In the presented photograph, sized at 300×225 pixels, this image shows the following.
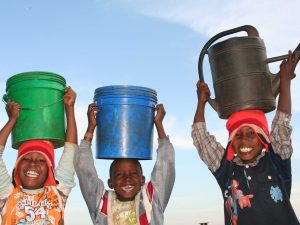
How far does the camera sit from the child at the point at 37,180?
3.75 meters

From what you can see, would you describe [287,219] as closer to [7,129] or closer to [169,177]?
[169,177]

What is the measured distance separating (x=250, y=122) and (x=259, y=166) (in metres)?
0.41

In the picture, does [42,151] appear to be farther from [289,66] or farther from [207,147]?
[289,66]

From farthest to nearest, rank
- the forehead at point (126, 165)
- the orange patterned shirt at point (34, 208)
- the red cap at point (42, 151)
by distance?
the forehead at point (126, 165) < the red cap at point (42, 151) < the orange patterned shirt at point (34, 208)

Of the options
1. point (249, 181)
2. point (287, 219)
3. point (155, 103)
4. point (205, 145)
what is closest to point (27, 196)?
point (155, 103)

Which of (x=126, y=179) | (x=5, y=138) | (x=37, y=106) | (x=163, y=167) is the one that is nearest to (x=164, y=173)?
(x=163, y=167)

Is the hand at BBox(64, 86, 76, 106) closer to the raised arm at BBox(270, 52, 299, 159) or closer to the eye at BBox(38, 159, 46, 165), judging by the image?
the eye at BBox(38, 159, 46, 165)

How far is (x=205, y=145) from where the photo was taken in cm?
402

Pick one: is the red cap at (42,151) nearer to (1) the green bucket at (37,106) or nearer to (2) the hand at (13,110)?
(1) the green bucket at (37,106)

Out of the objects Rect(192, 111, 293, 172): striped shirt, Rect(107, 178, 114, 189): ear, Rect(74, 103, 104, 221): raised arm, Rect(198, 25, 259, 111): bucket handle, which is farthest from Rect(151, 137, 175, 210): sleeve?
Rect(198, 25, 259, 111): bucket handle

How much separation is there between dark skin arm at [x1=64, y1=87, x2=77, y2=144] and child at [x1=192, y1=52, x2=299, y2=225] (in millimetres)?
1405

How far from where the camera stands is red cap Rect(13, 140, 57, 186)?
12.6ft

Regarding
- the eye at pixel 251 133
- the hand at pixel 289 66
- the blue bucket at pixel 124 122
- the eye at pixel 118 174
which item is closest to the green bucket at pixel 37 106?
the blue bucket at pixel 124 122

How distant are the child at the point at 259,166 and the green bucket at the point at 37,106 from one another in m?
1.59
